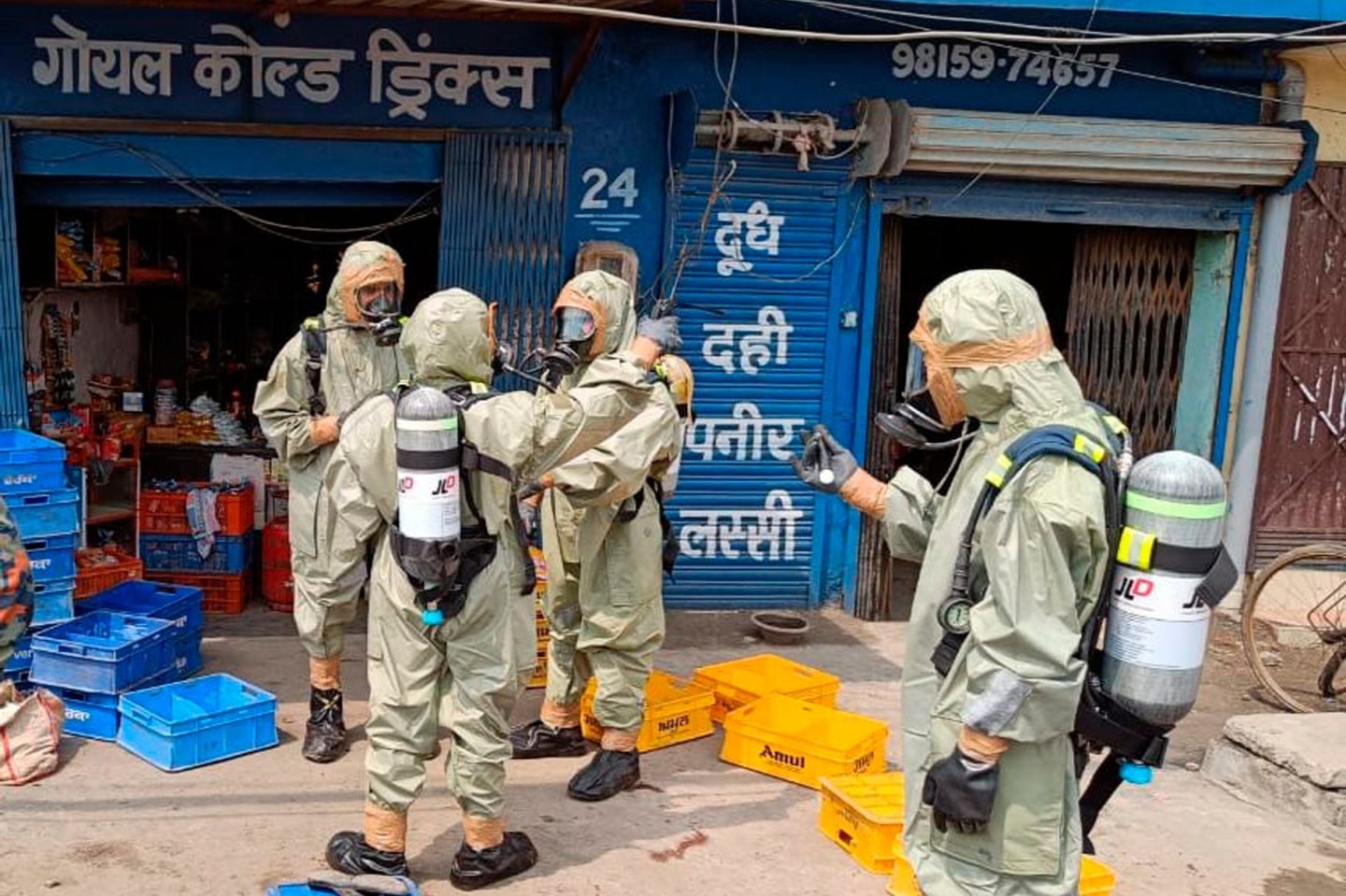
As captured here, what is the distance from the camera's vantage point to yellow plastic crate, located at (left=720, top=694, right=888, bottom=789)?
5.79 metres

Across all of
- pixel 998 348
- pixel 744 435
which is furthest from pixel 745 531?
pixel 998 348

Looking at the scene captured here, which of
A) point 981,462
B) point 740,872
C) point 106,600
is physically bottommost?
point 740,872

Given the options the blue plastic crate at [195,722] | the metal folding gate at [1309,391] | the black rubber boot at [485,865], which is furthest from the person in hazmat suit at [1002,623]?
the metal folding gate at [1309,391]

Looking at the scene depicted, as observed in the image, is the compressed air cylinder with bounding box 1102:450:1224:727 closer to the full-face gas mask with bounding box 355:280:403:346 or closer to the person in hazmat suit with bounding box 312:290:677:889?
the person in hazmat suit with bounding box 312:290:677:889

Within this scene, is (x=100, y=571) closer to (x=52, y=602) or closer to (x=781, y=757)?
(x=52, y=602)

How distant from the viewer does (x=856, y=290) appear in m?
8.30

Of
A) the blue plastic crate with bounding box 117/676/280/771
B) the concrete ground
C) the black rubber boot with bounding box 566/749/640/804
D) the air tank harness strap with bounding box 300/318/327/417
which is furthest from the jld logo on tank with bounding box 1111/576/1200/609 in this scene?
the blue plastic crate with bounding box 117/676/280/771

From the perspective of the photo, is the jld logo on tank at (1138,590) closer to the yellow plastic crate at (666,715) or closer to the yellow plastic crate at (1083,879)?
the yellow plastic crate at (1083,879)

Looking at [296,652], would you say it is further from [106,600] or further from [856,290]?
[856,290]

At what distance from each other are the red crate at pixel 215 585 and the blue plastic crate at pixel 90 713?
2.03 meters

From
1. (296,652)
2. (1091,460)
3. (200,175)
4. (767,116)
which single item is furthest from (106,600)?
(1091,460)

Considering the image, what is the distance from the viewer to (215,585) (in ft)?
26.2

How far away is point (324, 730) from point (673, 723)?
62.1 inches

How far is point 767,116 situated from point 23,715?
5063mm
